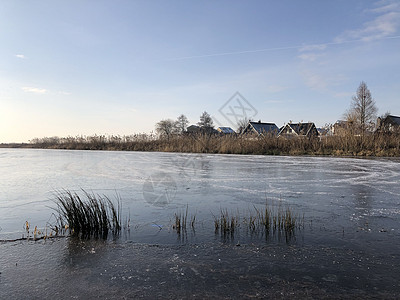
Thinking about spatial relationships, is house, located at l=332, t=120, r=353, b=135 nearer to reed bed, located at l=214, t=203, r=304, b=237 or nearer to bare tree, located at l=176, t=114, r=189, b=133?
reed bed, located at l=214, t=203, r=304, b=237

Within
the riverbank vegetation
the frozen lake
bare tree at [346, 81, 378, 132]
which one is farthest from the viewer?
bare tree at [346, 81, 378, 132]

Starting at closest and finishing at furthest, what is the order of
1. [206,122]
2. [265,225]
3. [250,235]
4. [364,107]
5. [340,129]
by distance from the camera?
[250,235]
[265,225]
[340,129]
[364,107]
[206,122]

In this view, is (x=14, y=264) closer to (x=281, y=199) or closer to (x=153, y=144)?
(x=281, y=199)

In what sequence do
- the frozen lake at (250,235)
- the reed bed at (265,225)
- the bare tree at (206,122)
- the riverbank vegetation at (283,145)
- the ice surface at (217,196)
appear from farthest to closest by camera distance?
1. the bare tree at (206,122)
2. the riverbank vegetation at (283,145)
3. the ice surface at (217,196)
4. the reed bed at (265,225)
5. the frozen lake at (250,235)

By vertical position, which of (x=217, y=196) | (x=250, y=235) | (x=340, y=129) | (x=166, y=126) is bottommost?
(x=250, y=235)

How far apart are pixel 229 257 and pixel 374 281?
125 centimetres

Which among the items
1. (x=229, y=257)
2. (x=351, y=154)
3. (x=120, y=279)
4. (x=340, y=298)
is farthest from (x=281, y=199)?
(x=351, y=154)

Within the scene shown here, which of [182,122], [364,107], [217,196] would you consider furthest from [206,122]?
[217,196]

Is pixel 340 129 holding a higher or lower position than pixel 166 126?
lower

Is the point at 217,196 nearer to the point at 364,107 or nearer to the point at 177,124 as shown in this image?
the point at 364,107

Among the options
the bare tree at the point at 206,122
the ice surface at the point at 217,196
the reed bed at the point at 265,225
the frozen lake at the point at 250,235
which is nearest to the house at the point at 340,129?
the ice surface at the point at 217,196

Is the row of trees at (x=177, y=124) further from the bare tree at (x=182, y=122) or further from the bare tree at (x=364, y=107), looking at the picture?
the bare tree at (x=364, y=107)

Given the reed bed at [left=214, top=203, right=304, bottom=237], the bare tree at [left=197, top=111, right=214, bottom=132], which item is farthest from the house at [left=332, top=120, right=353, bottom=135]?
the bare tree at [left=197, top=111, right=214, bottom=132]

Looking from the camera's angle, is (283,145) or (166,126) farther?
(166,126)
